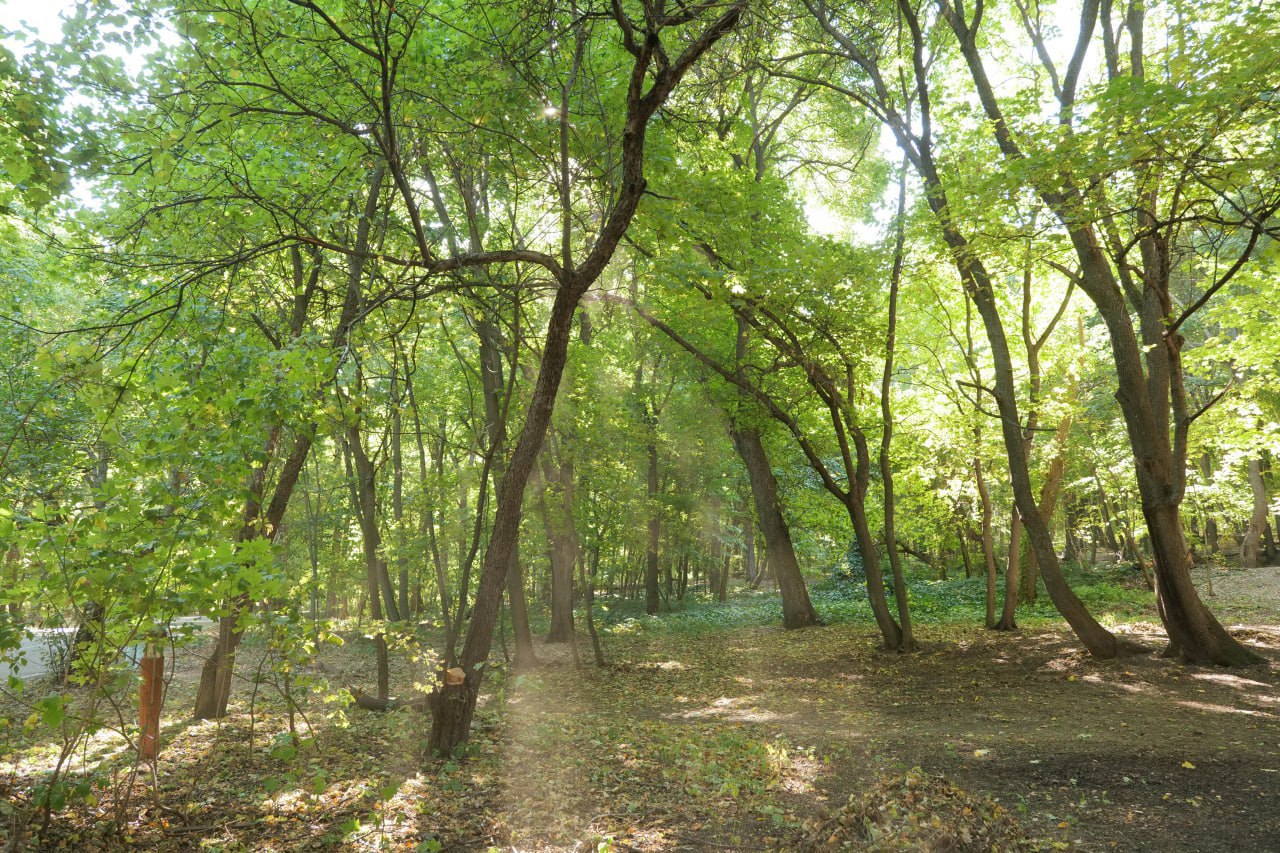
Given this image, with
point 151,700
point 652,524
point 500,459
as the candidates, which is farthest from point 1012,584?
point 151,700

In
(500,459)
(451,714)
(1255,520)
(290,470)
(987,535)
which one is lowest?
(451,714)

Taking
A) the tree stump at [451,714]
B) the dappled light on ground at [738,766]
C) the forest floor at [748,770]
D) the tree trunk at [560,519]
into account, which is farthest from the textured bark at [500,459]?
the tree stump at [451,714]

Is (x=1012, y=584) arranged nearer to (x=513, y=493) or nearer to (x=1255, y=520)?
(x=513, y=493)

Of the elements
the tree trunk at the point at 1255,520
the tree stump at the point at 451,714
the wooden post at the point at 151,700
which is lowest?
the tree stump at the point at 451,714

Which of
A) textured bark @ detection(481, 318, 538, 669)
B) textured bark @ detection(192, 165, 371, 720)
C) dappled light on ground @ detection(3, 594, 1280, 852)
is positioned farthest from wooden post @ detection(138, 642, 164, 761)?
textured bark @ detection(481, 318, 538, 669)

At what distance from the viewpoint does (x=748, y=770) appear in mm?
5660

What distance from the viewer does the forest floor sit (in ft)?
13.3

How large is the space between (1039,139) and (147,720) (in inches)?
338

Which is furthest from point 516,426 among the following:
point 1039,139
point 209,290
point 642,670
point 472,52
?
point 1039,139

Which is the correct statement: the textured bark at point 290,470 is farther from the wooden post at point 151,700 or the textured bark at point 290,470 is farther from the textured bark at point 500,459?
the textured bark at point 500,459

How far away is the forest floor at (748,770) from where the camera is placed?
4043mm

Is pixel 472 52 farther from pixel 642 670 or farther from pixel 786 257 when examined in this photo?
pixel 642 670

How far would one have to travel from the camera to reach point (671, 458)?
20938 millimetres

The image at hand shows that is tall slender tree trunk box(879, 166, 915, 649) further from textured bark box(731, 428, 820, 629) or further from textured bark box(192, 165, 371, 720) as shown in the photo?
textured bark box(192, 165, 371, 720)
